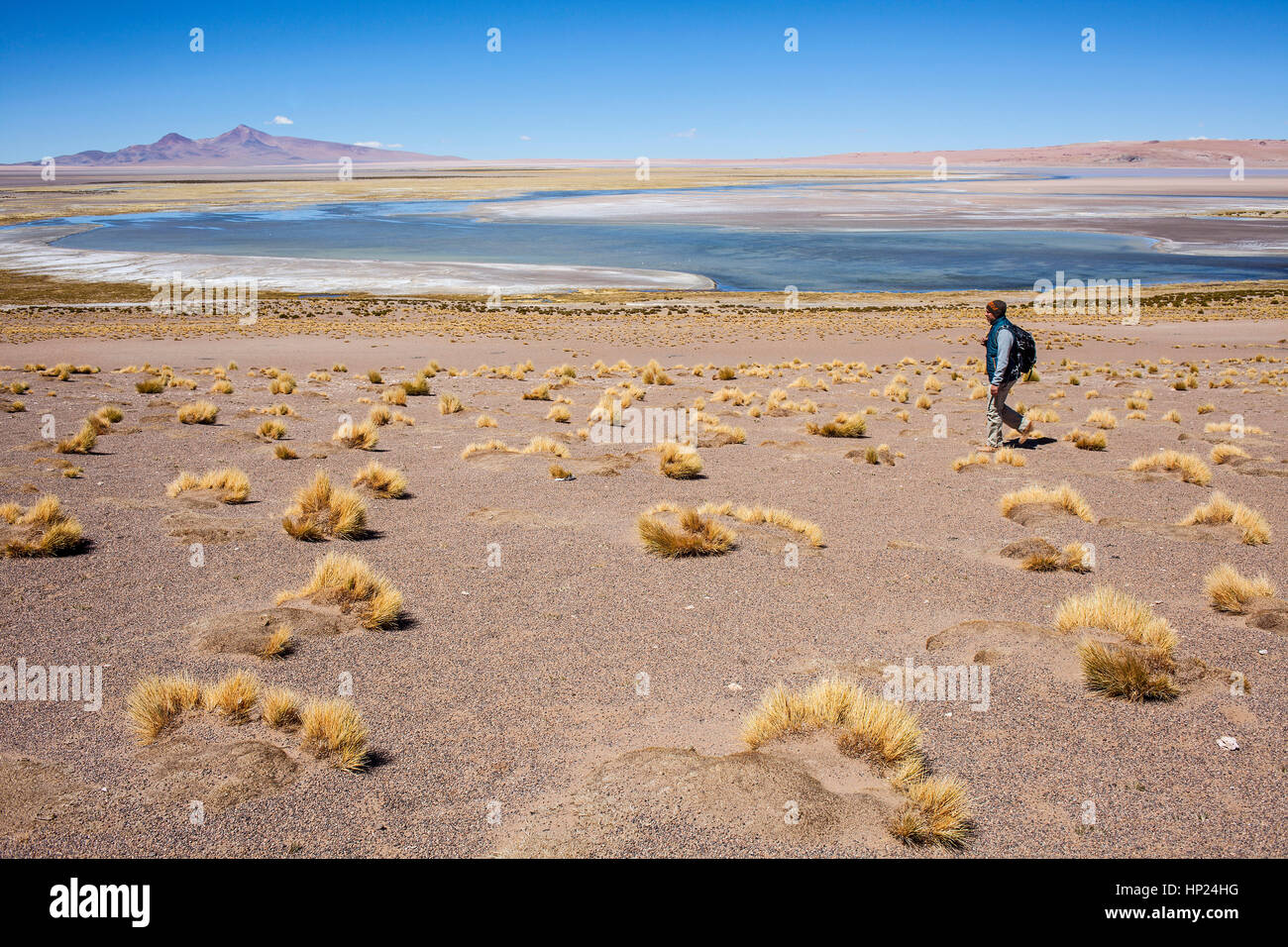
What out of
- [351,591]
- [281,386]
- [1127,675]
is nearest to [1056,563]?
[1127,675]

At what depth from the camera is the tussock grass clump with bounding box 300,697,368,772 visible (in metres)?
4.31

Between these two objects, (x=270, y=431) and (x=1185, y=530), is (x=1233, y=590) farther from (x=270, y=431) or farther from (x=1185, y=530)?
(x=270, y=431)

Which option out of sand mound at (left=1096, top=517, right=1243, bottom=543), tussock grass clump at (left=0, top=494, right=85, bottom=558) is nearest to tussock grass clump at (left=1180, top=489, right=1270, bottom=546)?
sand mound at (left=1096, top=517, right=1243, bottom=543)

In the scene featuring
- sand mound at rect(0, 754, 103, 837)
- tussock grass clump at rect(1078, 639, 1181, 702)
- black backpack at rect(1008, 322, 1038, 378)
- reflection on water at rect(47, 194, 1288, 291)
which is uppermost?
reflection on water at rect(47, 194, 1288, 291)

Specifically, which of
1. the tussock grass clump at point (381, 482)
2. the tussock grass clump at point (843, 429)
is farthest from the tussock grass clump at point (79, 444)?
the tussock grass clump at point (843, 429)

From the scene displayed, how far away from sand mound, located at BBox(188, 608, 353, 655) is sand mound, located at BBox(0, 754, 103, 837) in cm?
143

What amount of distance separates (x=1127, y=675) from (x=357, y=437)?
415 inches

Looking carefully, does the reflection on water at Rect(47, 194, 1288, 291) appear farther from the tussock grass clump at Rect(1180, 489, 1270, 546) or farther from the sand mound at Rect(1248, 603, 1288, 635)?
the sand mound at Rect(1248, 603, 1288, 635)

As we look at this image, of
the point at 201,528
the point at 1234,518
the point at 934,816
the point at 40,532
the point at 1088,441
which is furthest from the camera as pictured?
the point at 1088,441

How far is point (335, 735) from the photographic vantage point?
14.4 ft

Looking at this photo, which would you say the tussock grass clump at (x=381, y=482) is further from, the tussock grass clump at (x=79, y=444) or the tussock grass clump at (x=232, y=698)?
the tussock grass clump at (x=232, y=698)
